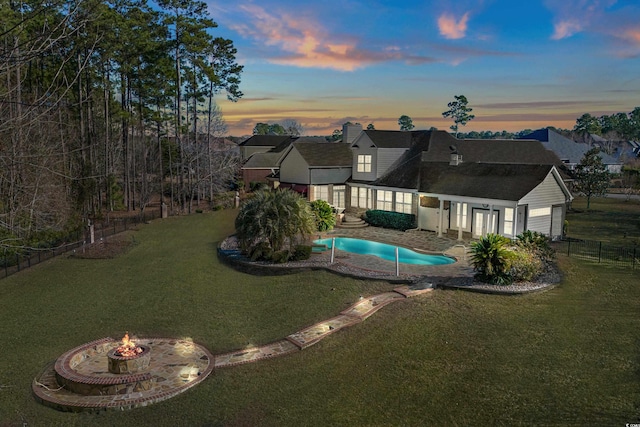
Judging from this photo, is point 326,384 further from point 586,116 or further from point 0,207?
point 586,116

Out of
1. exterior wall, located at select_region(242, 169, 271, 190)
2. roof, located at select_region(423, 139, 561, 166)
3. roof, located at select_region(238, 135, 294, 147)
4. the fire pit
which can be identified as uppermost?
roof, located at select_region(238, 135, 294, 147)

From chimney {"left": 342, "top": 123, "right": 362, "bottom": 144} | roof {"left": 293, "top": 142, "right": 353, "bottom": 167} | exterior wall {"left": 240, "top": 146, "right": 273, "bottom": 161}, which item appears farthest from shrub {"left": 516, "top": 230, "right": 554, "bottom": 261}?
exterior wall {"left": 240, "top": 146, "right": 273, "bottom": 161}

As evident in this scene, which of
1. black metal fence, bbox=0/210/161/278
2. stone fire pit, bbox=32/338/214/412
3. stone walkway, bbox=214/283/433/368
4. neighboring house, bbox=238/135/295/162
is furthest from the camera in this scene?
neighboring house, bbox=238/135/295/162

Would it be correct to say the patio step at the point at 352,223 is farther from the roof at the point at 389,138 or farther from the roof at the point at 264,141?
the roof at the point at 264,141

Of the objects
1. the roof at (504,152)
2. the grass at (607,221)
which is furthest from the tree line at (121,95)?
the grass at (607,221)

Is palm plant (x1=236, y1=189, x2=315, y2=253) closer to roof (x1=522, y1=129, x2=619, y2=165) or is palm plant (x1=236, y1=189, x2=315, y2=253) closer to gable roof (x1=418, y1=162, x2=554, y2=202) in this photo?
gable roof (x1=418, y1=162, x2=554, y2=202)

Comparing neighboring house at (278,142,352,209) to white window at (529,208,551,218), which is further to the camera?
neighboring house at (278,142,352,209)

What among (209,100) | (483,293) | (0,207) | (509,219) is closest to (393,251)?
(509,219)
